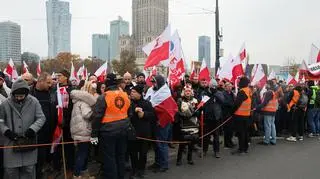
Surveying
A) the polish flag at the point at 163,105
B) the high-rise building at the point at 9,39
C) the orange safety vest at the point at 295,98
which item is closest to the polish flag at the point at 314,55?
the orange safety vest at the point at 295,98

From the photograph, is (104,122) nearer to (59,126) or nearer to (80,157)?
(80,157)

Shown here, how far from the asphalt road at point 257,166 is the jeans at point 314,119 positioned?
2274 millimetres

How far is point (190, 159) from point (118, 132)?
9.21ft

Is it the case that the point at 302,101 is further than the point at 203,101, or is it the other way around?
the point at 302,101

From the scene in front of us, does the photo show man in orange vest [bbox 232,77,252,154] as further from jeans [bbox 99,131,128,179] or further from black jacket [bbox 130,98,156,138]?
jeans [bbox 99,131,128,179]

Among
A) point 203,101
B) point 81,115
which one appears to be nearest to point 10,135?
point 81,115

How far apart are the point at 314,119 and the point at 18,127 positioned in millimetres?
10273

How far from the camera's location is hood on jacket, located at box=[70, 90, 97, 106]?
242 inches

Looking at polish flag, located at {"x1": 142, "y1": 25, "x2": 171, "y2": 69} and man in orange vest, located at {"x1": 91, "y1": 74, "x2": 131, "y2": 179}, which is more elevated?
polish flag, located at {"x1": 142, "y1": 25, "x2": 171, "y2": 69}

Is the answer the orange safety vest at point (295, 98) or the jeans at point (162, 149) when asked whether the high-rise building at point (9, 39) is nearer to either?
the orange safety vest at point (295, 98)

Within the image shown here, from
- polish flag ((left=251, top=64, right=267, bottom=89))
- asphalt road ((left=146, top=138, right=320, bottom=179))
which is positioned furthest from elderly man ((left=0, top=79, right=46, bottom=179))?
polish flag ((left=251, top=64, right=267, bottom=89))

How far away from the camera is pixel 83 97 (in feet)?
20.2

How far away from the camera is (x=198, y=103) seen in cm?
862

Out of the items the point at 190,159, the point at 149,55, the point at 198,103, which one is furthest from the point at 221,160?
the point at 149,55
